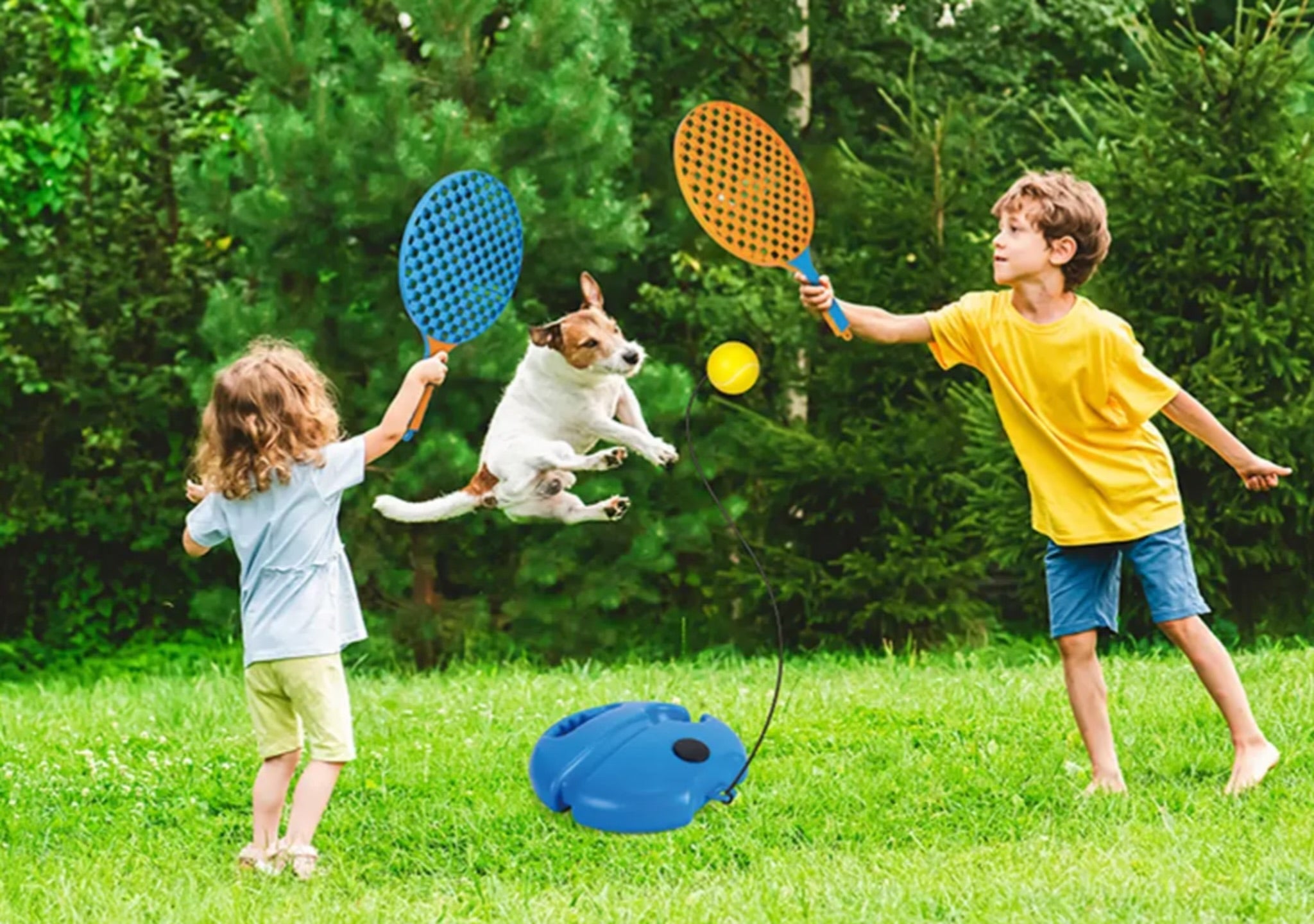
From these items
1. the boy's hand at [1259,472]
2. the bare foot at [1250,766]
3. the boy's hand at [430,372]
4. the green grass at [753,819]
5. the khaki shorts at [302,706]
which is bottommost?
the green grass at [753,819]

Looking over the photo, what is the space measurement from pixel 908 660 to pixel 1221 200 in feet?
9.04

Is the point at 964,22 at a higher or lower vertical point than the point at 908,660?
higher

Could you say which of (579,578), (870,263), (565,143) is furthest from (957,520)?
(565,143)

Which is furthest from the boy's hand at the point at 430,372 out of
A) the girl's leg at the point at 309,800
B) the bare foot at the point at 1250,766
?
the bare foot at the point at 1250,766

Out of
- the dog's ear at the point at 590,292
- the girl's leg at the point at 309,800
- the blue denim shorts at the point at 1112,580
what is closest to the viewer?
the dog's ear at the point at 590,292

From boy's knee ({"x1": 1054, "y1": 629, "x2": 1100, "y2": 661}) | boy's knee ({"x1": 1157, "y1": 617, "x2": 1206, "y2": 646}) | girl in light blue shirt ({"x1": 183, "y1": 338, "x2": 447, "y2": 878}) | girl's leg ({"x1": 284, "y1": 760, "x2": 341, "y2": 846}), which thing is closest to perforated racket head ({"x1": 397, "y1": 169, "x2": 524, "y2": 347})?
girl in light blue shirt ({"x1": 183, "y1": 338, "x2": 447, "y2": 878})

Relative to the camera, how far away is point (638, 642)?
33.7ft

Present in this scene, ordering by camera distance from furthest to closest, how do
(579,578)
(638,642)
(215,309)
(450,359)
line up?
(638,642)
(579,578)
(215,309)
(450,359)

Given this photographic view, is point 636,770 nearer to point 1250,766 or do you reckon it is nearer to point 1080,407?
point 1080,407

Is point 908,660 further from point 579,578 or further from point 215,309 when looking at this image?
point 215,309

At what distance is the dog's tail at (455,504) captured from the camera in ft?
11.4

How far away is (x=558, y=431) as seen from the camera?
350 centimetres

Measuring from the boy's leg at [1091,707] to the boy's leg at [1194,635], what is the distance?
221 mm

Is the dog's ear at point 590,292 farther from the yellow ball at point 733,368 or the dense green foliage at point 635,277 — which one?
the dense green foliage at point 635,277
